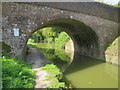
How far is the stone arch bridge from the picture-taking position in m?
7.05

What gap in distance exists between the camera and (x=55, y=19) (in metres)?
8.55

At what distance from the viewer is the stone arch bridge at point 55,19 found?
7055 mm

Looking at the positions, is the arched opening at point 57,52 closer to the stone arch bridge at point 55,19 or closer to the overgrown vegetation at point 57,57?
the overgrown vegetation at point 57,57

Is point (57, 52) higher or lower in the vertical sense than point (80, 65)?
higher

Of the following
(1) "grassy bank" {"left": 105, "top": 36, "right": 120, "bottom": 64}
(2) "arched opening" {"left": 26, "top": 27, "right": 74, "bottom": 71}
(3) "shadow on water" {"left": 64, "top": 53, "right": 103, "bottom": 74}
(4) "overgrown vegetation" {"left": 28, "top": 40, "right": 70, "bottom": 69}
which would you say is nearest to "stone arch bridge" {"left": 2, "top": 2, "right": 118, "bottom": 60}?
(1) "grassy bank" {"left": 105, "top": 36, "right": 120, "bottom": 64}

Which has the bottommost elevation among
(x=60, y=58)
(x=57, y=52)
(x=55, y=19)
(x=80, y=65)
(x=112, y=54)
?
(x=80, y=65)

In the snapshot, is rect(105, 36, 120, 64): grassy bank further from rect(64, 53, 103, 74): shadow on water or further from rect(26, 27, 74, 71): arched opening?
rect(26, 27, 74, 71): arched opening

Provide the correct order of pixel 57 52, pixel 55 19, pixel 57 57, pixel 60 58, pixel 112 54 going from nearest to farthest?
pixel 55 19, pixel 112 54, pixel 60 58, pixel 57 57, pixel 57 52

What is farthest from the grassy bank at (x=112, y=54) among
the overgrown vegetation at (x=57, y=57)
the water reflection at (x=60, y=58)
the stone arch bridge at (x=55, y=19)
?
the overgrown vegetation at (x=57, y=57)

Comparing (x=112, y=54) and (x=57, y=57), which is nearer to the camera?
(x=112, y=54)

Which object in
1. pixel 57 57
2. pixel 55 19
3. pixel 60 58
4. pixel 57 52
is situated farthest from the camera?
pixel 57 52

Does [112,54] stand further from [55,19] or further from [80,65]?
[55,19]

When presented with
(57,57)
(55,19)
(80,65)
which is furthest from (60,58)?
(55,19)

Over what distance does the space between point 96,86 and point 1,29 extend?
20.3ft
